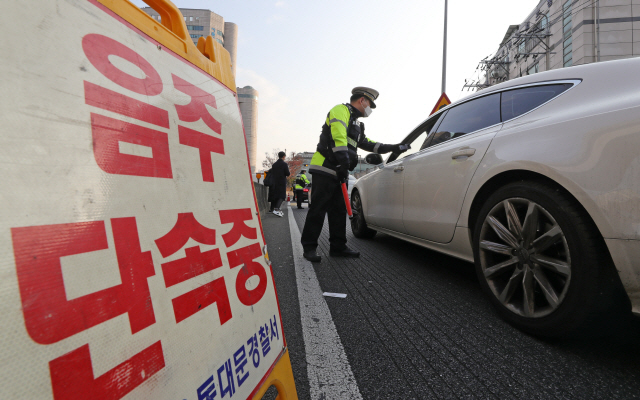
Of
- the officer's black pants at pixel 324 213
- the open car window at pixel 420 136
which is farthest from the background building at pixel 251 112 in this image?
the open car window at pixel 420 136

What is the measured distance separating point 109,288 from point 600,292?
1801 mm

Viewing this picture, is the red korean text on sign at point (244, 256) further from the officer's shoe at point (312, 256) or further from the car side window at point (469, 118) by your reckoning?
the officer's shoe at point (312, 256)

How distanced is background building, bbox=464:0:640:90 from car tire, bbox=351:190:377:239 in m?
28.5

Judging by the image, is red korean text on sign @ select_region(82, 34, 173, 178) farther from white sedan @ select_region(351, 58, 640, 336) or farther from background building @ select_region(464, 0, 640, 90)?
background building @ select_region(464, 0, 640, 90)

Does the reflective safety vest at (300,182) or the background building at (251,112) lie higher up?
the background building at (251,112)

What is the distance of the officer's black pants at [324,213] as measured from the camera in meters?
3.34

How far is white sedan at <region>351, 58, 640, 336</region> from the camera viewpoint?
4.06ft

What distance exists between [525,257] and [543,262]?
100 mm

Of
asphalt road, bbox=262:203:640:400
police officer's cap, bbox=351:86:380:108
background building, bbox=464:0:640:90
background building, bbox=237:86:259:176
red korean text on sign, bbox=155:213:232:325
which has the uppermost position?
background building, bbox=237:86:259:176

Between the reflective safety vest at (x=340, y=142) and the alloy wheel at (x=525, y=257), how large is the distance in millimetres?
1698

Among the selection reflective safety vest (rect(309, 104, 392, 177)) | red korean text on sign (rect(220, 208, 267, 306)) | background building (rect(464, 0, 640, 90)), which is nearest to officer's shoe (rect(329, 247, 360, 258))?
reflective safety vest (rect(309, 104, 392, 177))

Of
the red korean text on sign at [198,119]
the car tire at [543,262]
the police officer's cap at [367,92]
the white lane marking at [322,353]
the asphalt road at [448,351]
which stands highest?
the police officer's cap at [367,92]

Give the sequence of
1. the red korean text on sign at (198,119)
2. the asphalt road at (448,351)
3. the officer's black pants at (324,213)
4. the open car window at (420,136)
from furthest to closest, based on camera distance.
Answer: the officer's black pants at (324,213), the open car window at (420,136), the asphalt road at (448,351), the red korean text on sign at (198,119)

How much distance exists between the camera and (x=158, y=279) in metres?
0.69
